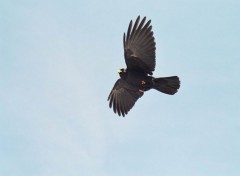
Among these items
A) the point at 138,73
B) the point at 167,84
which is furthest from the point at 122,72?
the point at 167,84

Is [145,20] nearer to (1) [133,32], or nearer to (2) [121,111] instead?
(1) [133,32]

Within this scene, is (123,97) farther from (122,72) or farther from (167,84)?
(167,84)

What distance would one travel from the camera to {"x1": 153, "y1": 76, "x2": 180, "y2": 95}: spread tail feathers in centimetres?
4919

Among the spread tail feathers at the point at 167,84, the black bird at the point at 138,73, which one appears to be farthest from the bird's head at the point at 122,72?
the spread tail feathers at the point at 167,84

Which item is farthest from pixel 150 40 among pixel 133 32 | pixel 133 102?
pixel 133 102

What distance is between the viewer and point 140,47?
48.8 metres

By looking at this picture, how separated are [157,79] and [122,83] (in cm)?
248

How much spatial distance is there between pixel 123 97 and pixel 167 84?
3.05 meters

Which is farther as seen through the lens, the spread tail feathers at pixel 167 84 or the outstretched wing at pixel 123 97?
the outstretched wing at pixel 123 97

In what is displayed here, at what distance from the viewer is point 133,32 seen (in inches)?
1907

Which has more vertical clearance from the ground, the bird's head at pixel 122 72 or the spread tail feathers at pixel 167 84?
the bird's head at pixel 122 72

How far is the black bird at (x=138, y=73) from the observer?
4844 centimetres

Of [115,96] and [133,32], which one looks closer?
[133,32]

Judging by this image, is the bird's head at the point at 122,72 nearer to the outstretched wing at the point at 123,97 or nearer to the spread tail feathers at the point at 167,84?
the outstretched wing at the point at 123,97
